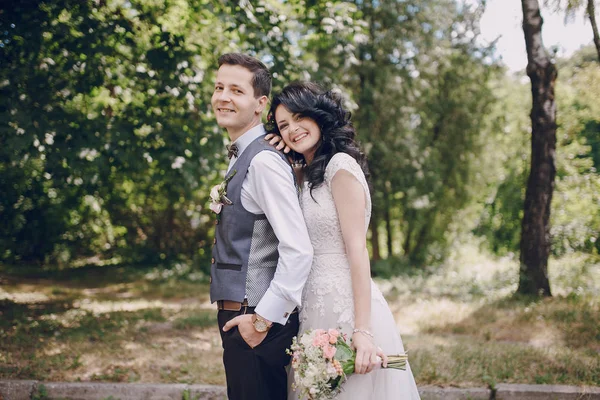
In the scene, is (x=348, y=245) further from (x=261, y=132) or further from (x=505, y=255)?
(x=505, y=255)

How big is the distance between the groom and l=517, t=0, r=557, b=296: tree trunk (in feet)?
17.6

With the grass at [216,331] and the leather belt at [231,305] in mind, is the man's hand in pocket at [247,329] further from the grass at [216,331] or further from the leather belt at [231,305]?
the grass at [216,331]

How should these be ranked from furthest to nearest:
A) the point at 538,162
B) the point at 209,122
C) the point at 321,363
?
the point at 538,162 < the point at 209,122 < the point at 321,363

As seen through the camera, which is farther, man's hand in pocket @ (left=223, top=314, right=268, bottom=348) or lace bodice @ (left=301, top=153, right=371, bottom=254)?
lace bodice @ (left=301, top=153, right=371, bottom=254)

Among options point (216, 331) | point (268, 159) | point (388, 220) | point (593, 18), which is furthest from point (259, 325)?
point (388, 220)

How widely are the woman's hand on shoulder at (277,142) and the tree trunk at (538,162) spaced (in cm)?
526

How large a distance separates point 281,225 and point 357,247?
374mm

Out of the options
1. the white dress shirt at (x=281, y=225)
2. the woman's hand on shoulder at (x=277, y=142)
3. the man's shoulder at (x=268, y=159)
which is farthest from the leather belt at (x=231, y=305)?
the woman's hand on shoulder at (x=277, y=142)

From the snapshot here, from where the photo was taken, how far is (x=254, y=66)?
8.13ft

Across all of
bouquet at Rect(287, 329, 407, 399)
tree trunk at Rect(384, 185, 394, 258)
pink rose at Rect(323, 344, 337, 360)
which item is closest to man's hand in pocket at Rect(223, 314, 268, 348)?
bouquet at Rect(287, 329, 407, 399)

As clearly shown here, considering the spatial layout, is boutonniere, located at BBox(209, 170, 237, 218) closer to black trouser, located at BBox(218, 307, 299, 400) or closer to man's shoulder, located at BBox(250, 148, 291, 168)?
man's shoulder, located at BBox(250, 148, 291, 168)

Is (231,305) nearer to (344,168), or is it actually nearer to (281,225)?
(281,225)

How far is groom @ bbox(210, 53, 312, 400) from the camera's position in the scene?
218 cm

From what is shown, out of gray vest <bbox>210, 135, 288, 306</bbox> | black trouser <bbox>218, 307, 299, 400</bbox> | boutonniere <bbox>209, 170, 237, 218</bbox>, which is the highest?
boutonniere <bbox>209, 170, 237, 218</bbox>
